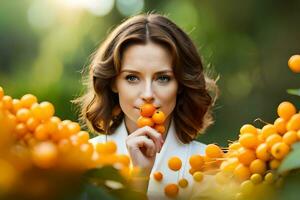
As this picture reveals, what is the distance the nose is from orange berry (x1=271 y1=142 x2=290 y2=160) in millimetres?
975

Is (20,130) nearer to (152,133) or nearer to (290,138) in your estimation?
(290,138)

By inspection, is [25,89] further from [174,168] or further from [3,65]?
[3,65]

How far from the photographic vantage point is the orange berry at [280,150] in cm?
50

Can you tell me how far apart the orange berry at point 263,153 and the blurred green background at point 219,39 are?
576cm

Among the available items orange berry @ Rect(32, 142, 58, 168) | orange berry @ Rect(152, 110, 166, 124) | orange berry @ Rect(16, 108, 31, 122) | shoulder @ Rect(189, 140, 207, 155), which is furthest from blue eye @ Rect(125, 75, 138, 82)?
orange berry @ Rect(32, 142, 58, 168)

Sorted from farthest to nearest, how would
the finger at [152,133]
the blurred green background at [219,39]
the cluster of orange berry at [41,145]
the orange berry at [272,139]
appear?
1. the blurred green background at [219,39]
2. the finger at [152,133]
3. the orange berry at [272,139]
4. the cluster of orange berry at [41,145]

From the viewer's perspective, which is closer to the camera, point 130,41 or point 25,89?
point 130,41

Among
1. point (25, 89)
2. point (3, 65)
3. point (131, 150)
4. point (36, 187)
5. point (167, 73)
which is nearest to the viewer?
point (36, 187)

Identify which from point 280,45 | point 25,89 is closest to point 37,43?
point 280,45

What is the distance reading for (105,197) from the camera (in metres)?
0.38

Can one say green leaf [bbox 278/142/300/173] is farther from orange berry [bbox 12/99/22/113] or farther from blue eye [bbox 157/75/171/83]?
blue eye [bbox 157/75/171/83]

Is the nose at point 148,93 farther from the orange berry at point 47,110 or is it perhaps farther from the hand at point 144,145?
the orange berry at point 47,110

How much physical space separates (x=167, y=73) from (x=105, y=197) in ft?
3.99

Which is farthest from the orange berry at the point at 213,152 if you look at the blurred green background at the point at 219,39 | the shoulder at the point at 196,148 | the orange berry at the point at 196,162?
the blurred green background at the point at 219,39
